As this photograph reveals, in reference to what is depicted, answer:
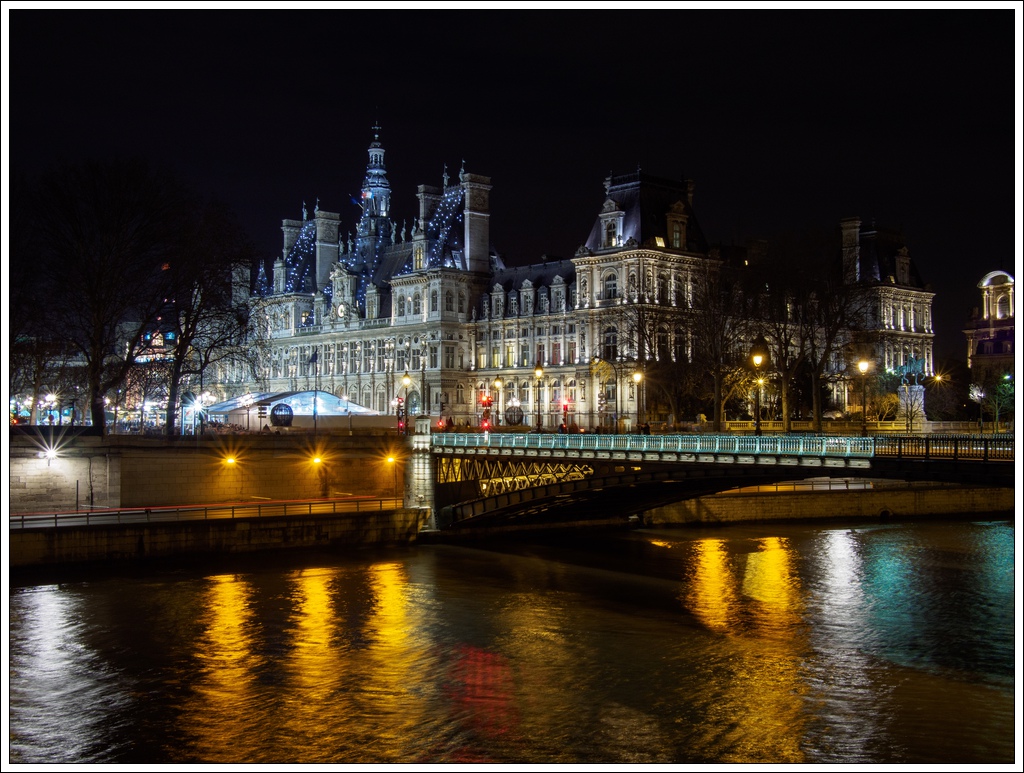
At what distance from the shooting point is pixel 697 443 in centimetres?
4056

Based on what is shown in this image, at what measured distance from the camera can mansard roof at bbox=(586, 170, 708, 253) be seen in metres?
89.1

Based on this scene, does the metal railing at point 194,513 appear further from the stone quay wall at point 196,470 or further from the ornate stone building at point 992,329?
the ornate stone building at point 992,329

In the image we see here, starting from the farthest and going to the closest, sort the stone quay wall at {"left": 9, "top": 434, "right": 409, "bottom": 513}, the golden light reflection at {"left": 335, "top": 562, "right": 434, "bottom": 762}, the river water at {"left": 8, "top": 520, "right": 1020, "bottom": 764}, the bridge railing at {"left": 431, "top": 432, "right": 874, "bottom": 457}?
the stone quay wall at {"left": 9, "top": 434, "right": 409, "bottom": 513} < the bridge railing at {"left": 431, "top": 432, "right": 874, "bottom": 457} < the golden light reflection at {"left": 335, "top": 562, "right": 434, "bottom": 762} < the river water at {"left": 8, "top": 520, "right": 1020, "bottom": 764}

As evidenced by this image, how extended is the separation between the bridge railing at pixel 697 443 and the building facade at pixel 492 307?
2388 centimetres

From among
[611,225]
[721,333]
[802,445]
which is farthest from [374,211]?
[802,445]

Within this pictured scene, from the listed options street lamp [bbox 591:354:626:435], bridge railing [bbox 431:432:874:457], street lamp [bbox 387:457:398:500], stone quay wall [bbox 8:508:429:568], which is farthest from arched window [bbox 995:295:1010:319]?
stone quay wall [bbox 8:508:429:568]

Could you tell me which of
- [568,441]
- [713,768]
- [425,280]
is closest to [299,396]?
[425,280]

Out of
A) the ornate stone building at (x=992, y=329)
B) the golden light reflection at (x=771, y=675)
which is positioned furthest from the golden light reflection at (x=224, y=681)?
the ornate stone building at (x=992, y=329)

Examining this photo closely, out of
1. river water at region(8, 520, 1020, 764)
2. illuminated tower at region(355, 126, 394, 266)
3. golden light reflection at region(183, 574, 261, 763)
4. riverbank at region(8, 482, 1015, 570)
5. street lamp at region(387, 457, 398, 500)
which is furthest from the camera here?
illuminated tower at region(355, 126, 394, 266)

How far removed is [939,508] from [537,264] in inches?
1801

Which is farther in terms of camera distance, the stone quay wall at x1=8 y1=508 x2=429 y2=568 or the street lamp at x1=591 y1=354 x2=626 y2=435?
the street lamp at x1=591 y1=354 x2=626 y2=435

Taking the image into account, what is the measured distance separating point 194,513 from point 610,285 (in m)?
46.8

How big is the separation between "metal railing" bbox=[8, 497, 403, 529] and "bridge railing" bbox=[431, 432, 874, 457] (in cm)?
608

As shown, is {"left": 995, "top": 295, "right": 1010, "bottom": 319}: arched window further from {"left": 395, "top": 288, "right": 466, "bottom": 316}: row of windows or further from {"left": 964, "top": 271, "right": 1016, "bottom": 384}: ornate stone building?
{"left": 395, "top": 288, "right": 466, "bottom": 316}: row of windows
